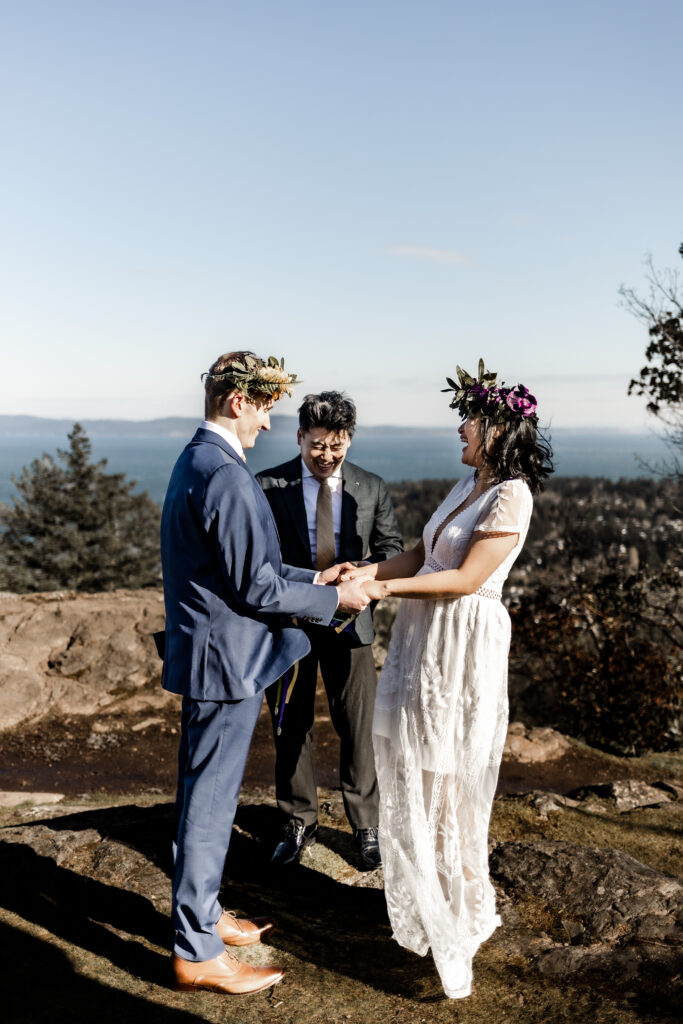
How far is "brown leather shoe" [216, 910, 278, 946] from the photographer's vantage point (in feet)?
11.4

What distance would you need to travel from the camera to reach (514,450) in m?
3.30

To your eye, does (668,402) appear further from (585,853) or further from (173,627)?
(173,627)

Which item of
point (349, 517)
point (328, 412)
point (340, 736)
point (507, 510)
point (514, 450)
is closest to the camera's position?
point (507, 510)

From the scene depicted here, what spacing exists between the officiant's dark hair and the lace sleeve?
122 cm

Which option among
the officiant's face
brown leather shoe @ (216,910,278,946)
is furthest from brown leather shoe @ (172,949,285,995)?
the officiant's face

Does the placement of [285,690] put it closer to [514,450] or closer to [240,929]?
[240,929]

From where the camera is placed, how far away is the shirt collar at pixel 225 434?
10.2ft

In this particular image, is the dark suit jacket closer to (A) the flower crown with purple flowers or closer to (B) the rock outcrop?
(A) the flower crown with purple flowers

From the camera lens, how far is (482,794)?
3.36 m

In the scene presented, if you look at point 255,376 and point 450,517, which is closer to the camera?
point 255,376

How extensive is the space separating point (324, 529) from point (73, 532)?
20.0 meters

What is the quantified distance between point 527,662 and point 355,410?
25.0ft

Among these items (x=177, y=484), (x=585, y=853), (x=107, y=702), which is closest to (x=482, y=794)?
(x=585, y=853)

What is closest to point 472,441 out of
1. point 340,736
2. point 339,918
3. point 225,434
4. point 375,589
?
point 375,589
